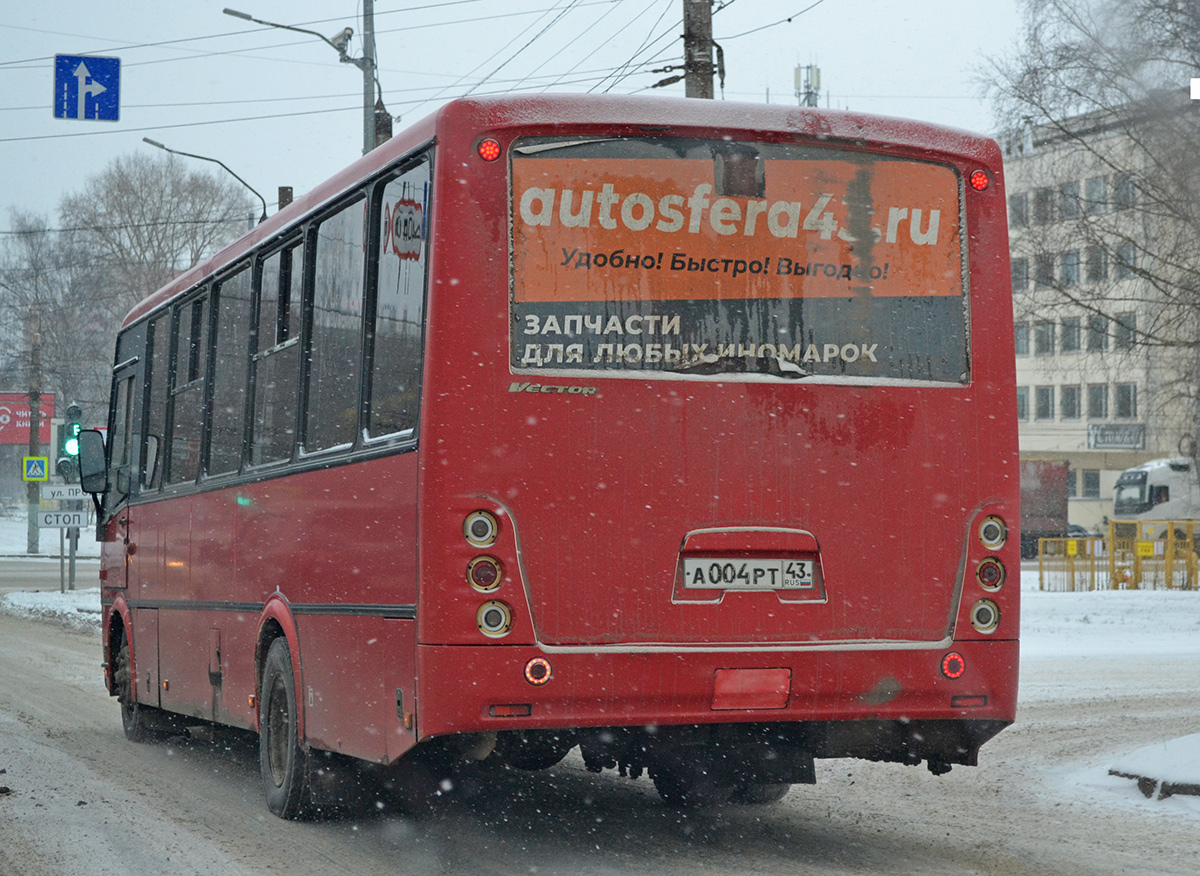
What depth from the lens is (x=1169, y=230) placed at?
25.5m

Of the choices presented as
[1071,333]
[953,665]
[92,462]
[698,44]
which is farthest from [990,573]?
[1071,333]

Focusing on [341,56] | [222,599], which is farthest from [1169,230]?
[222,599]

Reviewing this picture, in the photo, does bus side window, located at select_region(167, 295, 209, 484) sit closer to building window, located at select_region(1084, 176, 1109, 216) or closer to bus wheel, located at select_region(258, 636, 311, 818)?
bus wheel, located at select_region(258, 636, 311, 818)

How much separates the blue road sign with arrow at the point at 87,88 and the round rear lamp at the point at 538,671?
17.9 meters

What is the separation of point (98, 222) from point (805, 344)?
6180 cm

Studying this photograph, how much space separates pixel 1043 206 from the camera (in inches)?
1130

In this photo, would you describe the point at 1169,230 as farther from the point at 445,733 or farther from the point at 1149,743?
the point at 445,733

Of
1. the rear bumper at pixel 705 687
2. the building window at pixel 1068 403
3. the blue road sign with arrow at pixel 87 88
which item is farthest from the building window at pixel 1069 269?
the building window at pixel 1068 403

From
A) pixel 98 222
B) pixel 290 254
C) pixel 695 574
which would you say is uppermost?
pixel 98 222

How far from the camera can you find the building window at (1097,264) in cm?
2712

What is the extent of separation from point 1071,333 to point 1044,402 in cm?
5040

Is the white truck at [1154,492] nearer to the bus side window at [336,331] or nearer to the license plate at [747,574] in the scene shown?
the bus side window at [336,331]

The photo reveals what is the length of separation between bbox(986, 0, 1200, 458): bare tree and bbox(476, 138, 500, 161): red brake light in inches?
792

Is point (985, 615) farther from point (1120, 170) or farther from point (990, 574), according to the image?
point (1120, 170)
